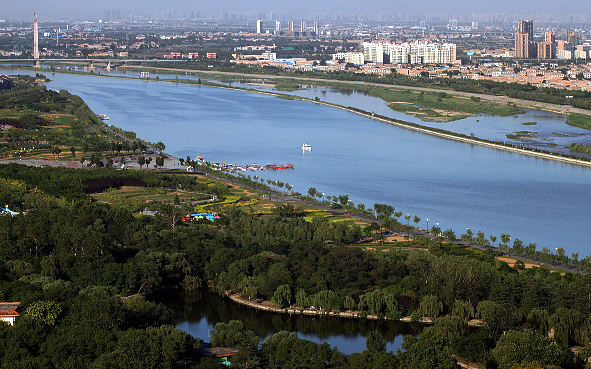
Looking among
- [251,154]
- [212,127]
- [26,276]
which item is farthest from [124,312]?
[212,127]

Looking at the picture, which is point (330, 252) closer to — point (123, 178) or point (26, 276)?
point (26, 276)

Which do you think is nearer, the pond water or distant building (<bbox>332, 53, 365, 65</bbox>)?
the pond water

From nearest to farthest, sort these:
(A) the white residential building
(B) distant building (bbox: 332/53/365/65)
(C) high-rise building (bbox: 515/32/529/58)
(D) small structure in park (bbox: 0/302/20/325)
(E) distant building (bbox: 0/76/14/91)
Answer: (D) small structure in park (bbox: 0/302/20/325), (E) distant building (bbox: 0/76/14/91), (B) distant building (bbox: 332/53/365/65), (A) the white residential building, (C) high-rise building (bbox: 515/32/529/58)

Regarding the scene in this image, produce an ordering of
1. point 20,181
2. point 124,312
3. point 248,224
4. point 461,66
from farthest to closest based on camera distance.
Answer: point 461,66
point 20,181
point 248,224
point 124,312

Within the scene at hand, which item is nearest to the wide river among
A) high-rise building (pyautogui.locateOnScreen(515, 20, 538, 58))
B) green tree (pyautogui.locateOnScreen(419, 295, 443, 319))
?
green tree (pyautogui.locateOnScreen(419, 295, 443, 319))

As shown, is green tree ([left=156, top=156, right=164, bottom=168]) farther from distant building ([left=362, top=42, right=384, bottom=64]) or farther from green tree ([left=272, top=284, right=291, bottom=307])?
distant building ([left=362, top=42, right=384, bottom=64])

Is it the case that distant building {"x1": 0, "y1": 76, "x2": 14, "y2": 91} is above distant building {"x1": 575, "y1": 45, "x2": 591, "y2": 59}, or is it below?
below

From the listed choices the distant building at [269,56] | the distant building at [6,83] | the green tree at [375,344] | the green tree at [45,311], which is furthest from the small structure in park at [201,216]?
the distant building at [269,56]

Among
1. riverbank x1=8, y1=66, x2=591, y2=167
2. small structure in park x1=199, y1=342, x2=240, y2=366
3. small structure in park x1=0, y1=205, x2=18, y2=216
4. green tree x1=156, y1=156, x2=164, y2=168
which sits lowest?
small structure in park x1=199, y1=342, x2=240, y2=366
